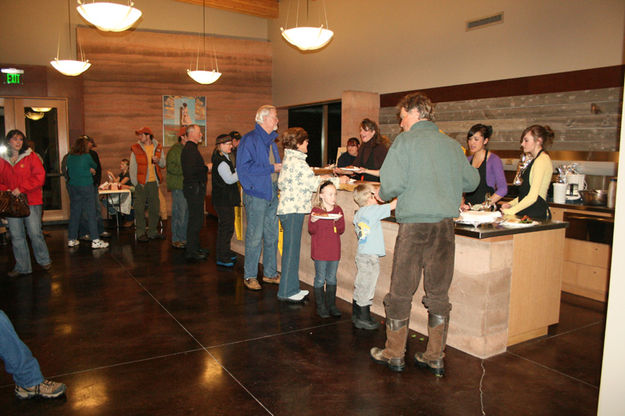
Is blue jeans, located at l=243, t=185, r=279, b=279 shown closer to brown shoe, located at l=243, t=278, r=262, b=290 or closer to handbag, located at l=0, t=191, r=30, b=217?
brown shoe, located at l=243, t=278, r=262, b=290

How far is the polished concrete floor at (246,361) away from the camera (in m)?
2.85

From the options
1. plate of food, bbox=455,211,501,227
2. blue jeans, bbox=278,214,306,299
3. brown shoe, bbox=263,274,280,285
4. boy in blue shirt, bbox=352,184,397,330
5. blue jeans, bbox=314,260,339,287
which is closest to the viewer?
plate of food, bbox=455,211,501,227

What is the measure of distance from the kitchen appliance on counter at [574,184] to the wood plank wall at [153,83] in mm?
8203

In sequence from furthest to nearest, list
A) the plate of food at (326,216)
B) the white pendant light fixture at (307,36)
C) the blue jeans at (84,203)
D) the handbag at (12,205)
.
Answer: the blue jeans at (84,203) < the white pendant light fixture at (307,36) < the handbag at (12,205) < the plate of food at (326,216)

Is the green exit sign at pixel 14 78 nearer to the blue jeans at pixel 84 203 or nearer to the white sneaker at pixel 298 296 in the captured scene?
the blue jeans at pixel 84 203

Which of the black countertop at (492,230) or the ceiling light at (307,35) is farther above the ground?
the ceiling light at (307,35)

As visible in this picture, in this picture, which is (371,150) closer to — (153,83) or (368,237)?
(368,237)

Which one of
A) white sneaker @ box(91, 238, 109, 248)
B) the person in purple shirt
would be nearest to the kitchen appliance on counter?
the person in purple shirt

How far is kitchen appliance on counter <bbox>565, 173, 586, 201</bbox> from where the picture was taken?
550cm

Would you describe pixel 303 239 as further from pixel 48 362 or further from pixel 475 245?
pixel 48 362

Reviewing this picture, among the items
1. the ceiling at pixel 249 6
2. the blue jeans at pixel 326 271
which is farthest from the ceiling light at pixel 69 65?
the blue jeans at pixel 326 271

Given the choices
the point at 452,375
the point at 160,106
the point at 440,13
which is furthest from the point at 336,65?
the point at 452,375

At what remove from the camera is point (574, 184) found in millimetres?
5547

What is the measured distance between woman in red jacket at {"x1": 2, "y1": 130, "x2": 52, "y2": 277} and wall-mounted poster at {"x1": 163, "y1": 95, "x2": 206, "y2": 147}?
→ 18.9 ft
